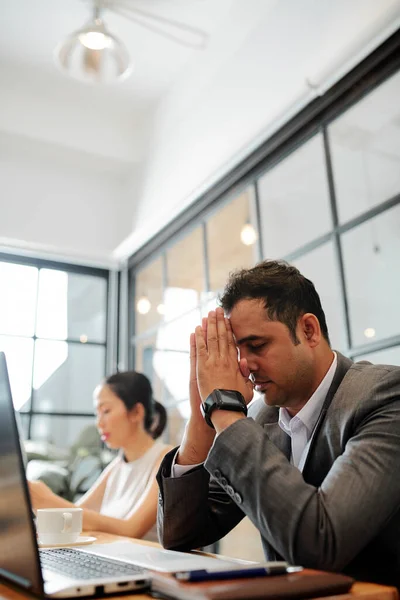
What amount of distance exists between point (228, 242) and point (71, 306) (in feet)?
4.47

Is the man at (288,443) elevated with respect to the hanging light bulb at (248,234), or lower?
lower

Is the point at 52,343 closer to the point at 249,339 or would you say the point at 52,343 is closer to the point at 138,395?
the point at 138,395

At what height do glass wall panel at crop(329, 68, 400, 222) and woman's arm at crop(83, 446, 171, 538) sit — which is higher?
glass wall panel at crop(329, 68, 400, 222)

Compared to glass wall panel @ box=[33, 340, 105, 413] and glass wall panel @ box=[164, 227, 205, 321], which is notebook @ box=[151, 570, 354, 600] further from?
glass wall panel @ box=[33, 340, 105, 413]

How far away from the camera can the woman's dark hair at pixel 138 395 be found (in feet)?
8.14

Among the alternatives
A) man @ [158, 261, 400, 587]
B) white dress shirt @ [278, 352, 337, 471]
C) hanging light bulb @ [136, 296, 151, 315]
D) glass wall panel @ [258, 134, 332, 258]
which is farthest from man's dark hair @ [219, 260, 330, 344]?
hanging light bulb @ [136, 296, 151, 315]

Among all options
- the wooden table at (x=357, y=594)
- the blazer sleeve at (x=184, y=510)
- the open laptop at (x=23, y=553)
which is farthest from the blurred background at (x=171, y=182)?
the open laptop at (x=23, y=553)

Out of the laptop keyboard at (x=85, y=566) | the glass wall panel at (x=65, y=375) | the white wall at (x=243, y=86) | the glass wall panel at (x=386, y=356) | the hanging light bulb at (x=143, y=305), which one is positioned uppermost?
the white wall at (x=243, y=86)

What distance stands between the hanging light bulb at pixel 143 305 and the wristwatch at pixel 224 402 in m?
2.60

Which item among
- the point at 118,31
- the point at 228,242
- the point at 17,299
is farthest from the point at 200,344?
the point at 17,299

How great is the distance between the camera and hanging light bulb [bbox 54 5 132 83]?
2453mm

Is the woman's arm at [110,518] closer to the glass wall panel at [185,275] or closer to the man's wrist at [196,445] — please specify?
the man's wrist at [196,445]

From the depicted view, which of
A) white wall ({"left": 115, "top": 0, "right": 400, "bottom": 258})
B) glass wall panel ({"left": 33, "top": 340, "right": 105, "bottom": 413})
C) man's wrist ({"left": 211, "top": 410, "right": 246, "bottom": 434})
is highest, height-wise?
white wall ({"left": 115, "top": 0, "right": 400, "bottom": 258})

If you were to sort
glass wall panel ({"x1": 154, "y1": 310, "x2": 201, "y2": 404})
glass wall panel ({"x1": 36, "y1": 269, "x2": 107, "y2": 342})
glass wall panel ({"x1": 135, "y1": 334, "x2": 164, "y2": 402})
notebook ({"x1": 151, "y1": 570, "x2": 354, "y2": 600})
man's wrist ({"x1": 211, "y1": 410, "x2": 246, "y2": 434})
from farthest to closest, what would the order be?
A: 1. glass wall panel ({"x1": 36, "y1": 269, "x2": 107, "y2": 342})
2. glass wall panel ({"x1": 135, "y1": 334, "x2": 164, "y2": 402})
3. glass wall panel ({"x1": 154, "y1": 310, "x2": 201, "y2": 404})
4. man's wrist ({"x1": 211, "y1": 410, "x2": 246, "y2": 434})
5. notebook ({"x1": 151, "y1": 570, "x2": 354, "y2": 600})
